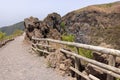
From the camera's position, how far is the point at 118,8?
108 meters

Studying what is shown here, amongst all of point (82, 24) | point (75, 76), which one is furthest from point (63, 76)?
point (82, 24)

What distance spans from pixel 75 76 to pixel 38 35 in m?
17.6

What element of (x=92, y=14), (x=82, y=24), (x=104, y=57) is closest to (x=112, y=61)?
(x=104, y=57)

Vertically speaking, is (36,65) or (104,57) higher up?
(104,57)

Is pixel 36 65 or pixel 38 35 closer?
pixel 36 65

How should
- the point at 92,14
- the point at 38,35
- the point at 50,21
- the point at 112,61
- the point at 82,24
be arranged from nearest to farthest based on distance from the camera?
the point at 112,61 → the point at 38,35 → the point at 50,21 → the point at 82,24 → the point at 92,14

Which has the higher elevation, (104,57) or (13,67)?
(104,57)

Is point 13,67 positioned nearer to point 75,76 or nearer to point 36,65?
point 36,65

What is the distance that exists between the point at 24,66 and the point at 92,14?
9107 cm

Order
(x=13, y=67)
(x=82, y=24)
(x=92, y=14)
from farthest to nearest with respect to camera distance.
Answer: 1. (x=92, y=14)
2. (x=82, y=24)
3. (x=13, y=67)

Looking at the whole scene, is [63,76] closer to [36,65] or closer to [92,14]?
[36,65]

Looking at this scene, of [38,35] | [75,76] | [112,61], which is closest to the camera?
[112,61]

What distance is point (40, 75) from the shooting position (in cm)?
1381

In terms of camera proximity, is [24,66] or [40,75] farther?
[24,66]
